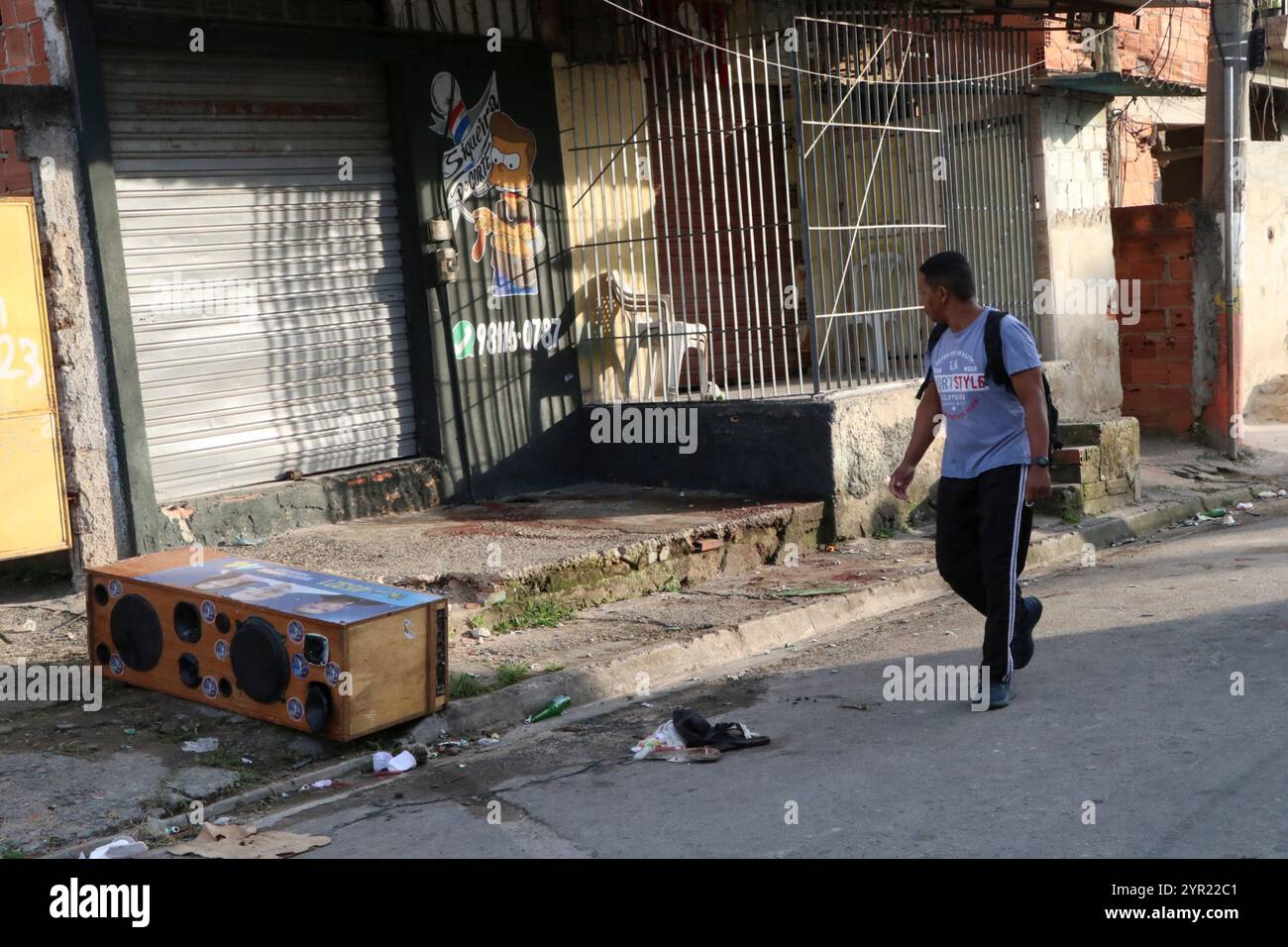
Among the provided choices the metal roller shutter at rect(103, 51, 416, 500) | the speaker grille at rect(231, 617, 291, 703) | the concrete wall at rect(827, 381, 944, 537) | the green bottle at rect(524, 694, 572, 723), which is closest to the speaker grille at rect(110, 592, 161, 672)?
the speaker grille at rect(231, 617, 291, 703)

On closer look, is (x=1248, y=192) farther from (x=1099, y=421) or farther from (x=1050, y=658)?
(x=1050, y=658)

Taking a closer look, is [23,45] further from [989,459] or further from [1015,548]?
[1015,548]

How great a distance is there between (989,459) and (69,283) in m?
5.11

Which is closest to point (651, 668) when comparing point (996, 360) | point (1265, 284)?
point (996, 360)

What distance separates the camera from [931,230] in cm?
1116

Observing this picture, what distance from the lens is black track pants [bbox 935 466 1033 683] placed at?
5.79m

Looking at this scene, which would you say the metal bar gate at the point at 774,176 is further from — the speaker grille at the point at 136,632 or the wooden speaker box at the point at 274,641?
the speaker grille at the point at 136,632

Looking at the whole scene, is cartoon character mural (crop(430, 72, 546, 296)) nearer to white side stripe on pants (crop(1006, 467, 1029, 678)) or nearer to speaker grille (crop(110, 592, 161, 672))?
speaker grille (crop(110, 592, 161, 672))

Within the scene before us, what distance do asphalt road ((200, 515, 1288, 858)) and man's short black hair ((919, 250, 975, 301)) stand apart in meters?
1.75

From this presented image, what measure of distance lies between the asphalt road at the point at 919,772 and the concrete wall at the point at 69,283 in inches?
124

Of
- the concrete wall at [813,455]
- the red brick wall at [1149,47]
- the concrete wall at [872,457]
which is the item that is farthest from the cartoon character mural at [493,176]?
the red brick wall at [1149,47]
